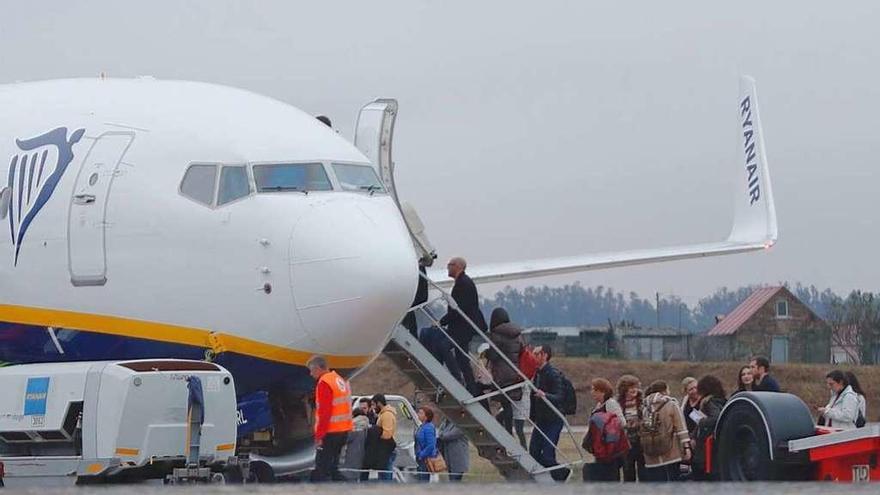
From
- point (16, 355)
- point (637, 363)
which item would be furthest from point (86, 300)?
point (637, 363)

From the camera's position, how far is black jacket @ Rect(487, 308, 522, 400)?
63.6 ft

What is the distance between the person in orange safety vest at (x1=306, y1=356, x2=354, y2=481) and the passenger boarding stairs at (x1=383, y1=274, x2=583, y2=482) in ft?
8.10

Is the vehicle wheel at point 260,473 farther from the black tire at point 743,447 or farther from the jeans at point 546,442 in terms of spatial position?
the black tire at point 743,447

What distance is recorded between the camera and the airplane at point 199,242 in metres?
15.5

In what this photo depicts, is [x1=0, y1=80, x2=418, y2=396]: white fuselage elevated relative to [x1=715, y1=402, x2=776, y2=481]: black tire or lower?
elevated

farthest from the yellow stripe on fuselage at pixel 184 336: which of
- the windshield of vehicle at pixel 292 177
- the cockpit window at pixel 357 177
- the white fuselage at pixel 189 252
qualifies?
the cockpit window at pixel 357 177

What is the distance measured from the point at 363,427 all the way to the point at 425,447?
1.69m

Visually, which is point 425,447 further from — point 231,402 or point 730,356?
point 730,356

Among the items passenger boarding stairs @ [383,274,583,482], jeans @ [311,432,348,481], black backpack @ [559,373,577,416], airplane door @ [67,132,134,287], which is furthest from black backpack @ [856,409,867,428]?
airplane door @ [67,132,134,287]

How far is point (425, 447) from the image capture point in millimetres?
20875

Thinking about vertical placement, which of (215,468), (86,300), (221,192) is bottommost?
(215,468)

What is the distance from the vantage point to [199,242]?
15.6m

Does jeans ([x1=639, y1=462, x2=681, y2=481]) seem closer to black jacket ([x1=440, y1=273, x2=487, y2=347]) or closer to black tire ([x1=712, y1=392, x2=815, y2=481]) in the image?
black tire ([x1=712, y1=392, x2=815, y2=481])

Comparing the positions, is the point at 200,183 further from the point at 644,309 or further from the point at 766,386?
the point at 644,309
